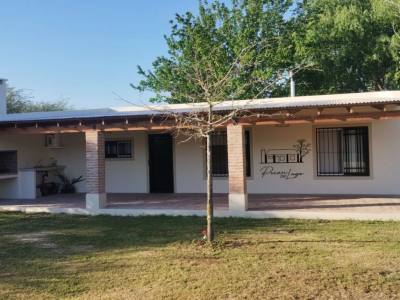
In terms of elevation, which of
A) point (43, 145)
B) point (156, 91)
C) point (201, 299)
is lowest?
point (201, 299)

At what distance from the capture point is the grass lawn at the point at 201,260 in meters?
5.86

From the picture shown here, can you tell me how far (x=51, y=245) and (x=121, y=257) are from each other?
1794 millimetres

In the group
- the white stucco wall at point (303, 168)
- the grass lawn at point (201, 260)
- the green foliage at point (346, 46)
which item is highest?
the green foliage at point (346, 46)

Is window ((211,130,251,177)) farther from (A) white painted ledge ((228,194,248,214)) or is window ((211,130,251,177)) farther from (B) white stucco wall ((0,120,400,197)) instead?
(A) white painted ledge ((228,194,248,214))

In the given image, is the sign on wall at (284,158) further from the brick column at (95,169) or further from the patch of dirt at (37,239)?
the patch of dirt at (37,239)

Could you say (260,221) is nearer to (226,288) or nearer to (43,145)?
(226,288)

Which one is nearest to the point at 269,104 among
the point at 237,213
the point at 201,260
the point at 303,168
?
the point at 303,168

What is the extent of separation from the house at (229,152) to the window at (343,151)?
0.03m

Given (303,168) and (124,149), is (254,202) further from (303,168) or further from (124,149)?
(124,149)

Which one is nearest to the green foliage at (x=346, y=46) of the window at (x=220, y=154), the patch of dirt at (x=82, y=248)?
the window at (x=220, y=154)

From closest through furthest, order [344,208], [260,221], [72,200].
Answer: [260,221]
[344,208]
[72,200]

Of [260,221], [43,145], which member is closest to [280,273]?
[260,221]

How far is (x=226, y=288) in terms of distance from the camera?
589 cm

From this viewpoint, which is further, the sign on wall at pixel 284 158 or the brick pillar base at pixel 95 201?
the sign on wall at pixel 284 158
